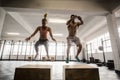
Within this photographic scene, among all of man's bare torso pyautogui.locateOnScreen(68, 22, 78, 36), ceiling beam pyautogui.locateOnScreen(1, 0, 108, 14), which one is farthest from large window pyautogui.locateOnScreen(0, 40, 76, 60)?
man's bare torso pyautogui.locateOnScreen(68, 22, 78, 36)

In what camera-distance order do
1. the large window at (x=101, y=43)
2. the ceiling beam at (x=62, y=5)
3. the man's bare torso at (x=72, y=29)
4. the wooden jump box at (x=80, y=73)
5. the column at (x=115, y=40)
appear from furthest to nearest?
the large window at (x=101, y=43) < the ceiling beam at (x=62, y=5) < the column at (x=115, y=40) < the man's bare torso at (x=72, y=29) < the wooden jump box at (x=80, y=73)

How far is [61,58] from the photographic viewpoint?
44.8 feet

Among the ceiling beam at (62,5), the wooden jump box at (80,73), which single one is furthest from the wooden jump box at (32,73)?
the ceiling beam at (62,5)

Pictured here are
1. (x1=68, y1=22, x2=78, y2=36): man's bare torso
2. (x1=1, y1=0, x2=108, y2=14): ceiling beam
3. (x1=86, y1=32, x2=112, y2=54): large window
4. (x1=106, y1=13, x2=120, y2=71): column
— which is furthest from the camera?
(x1=86, y1=32, x2=112, y2=54): large window

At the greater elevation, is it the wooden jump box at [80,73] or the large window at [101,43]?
the large window at [101,43]

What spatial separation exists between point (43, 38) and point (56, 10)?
5.50 feet

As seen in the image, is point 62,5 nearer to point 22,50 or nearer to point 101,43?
point 101,43

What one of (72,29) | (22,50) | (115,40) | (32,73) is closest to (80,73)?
(32,73)

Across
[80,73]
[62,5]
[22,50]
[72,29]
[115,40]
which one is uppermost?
[62,5]

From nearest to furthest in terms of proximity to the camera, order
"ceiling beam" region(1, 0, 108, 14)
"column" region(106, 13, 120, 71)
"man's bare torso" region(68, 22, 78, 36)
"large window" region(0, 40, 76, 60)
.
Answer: "man's bare torso" region(68, 22, 78, 36) → "column" region(106, 13, 120, 71) → "ceiling beam" region(1, 0, 108, 14) → "large window" region(0, 40, 76, 60)

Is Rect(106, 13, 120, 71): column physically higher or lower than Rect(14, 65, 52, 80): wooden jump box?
higher

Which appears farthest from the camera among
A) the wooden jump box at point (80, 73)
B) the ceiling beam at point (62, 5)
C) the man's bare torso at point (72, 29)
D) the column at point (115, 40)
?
the ceiling beam at point (62, 5)

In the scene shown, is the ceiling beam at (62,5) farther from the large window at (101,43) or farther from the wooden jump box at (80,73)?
the large window at (101,43)

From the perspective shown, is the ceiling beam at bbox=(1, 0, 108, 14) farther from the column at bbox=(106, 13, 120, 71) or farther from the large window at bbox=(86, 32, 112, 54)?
the large window at bbox=(86, 32, 112, 54)
